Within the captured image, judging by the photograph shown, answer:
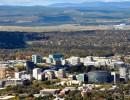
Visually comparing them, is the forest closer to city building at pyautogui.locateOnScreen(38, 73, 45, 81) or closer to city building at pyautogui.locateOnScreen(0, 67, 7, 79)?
city building at pyautogui.locateOnScreen(0, 67, 7, 79)

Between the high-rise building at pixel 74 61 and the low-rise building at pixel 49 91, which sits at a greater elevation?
the low-rise building at pixel 49 91

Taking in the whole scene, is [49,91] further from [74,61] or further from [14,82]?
[74,61]

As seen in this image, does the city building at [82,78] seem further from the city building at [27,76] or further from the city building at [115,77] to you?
the city building at [27,76]

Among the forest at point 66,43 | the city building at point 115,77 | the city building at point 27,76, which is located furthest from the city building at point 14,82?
the forest at point 66,43

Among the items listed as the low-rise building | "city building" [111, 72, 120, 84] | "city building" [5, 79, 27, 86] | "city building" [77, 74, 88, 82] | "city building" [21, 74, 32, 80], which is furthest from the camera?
"city building" [21, 74, 32, 80]

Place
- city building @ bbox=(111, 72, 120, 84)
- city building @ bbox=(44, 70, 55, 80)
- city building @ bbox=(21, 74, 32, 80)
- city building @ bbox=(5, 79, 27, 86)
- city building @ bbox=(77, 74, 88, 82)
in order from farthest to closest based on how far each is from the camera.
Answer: city building @ bbox=(21, 74, 32, 80), city building @ bbox=(44, 70, 55, 80), city building @ bbox=(111, 72, 120, 84), city building @ bbox=(77, 74, 88, 82), city building @ bbox=(5, 79, 27, 86)

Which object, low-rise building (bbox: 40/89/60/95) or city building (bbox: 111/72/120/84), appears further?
city building (bbox: 111/72/120/84)

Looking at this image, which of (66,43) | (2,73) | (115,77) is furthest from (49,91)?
(66,43)

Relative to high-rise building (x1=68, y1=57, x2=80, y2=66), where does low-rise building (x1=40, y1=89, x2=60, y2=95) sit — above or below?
above

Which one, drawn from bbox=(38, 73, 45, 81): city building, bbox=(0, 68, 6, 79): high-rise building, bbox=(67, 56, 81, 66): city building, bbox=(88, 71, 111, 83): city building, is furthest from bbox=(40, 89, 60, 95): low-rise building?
bbox=(67, 56, 81, 66): city building
